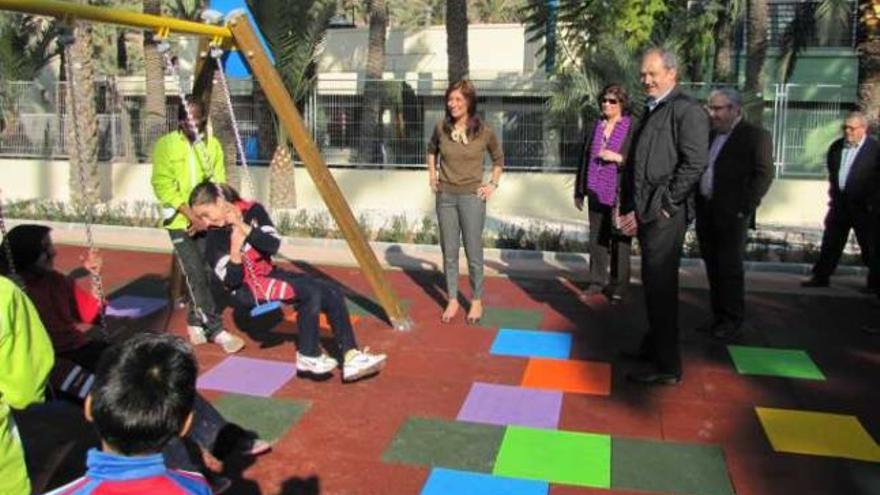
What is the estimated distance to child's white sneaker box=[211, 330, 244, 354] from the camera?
6051mm

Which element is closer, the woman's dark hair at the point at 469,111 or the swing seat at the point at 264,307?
the swing seat at the point at 264,307

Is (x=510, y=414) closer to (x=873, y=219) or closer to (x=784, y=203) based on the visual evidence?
(x=873, y=219)

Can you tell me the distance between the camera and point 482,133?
6.51 meters

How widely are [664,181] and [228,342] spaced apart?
3.24 m

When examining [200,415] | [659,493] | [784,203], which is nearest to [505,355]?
[659,493]

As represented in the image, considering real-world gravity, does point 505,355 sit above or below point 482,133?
below

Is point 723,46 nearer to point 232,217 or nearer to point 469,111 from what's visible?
point 469,111

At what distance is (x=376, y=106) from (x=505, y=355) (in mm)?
9626

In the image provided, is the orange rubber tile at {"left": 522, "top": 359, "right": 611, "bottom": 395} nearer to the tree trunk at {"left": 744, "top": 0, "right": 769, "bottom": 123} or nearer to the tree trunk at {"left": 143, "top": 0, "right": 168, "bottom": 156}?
the tree trunk at {"left": 744, "top": 0, "right": 769, "bottom": 123}

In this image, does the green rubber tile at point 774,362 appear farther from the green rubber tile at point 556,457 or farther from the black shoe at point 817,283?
the black shoe at point 817,283

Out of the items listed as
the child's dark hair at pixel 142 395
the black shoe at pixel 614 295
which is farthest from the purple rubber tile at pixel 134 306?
the child's dark hair at pixel 142 395

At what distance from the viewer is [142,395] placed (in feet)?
6.97

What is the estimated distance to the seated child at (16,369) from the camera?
2.65m

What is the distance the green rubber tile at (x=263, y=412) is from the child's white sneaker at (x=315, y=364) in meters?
0.28
